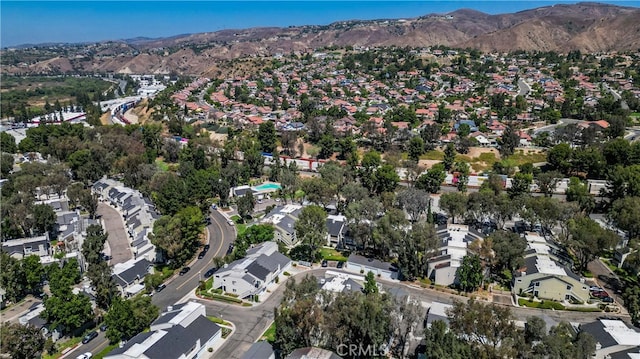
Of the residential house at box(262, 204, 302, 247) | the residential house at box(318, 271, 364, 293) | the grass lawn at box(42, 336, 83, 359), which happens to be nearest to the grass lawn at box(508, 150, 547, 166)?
the residential house at box(262, 204, 302, 247)

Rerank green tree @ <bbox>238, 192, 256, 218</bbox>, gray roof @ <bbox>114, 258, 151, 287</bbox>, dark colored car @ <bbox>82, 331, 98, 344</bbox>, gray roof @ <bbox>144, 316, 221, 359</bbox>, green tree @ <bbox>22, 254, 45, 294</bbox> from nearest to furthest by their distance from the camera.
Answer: gray roof @ <bbox>144, 316, 221, 359</bbox> < dark colored car @ <bbox>82, 331, 98, 344</bbox> < green tree @ <bbox>22, 254, 45, 294</bbox> < gray roof @ <bbox>114, 258, 151, 287</bbox> < green tree @ <bbox>238, 192, 256, 218</bbox>

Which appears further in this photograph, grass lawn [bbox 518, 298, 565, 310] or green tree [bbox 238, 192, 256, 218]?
green tree [bbox 238, 192, 256, 218]

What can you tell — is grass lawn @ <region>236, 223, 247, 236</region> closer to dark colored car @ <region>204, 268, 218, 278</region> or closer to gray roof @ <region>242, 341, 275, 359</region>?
dark colored car @ <region>204, 268, 218, 278</region>

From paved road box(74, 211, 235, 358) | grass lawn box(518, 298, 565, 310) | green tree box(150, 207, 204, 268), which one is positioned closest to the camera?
paved road box(74, 211, 235, 358)

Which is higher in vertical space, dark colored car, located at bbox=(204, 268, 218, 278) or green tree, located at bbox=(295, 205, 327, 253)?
green tree, located at bbox=(295, 205, 327, 253)

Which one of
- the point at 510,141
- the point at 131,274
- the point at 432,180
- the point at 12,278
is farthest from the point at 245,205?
the point at 510,141

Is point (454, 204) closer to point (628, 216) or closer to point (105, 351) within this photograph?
point (628, 216)

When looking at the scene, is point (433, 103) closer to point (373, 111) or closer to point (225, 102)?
point (373, 111)

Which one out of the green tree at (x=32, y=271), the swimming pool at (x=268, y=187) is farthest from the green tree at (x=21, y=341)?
the swimming pool at (x=268, y=187)

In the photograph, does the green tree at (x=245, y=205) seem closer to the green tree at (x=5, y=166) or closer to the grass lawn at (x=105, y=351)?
the grass lawn at (x=105, y=351)
